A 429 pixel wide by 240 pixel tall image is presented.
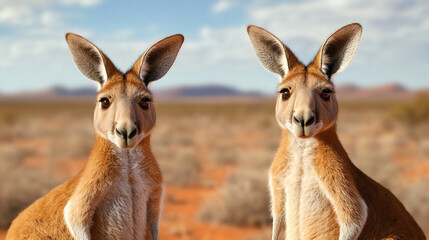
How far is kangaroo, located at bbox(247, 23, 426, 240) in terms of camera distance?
142 inches

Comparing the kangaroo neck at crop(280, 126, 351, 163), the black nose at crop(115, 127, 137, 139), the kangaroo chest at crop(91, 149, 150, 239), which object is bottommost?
the kangaroo chest at crop(91, 149, 150, 239)

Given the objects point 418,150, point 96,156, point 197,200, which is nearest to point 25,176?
point 197,200

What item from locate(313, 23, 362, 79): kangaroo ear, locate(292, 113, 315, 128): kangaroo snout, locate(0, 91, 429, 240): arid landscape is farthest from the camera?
locate(0, 91, 429, 240): arid landscape

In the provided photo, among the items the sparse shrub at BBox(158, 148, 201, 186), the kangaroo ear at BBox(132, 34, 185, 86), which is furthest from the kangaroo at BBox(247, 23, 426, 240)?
the sparse shrub at BBox(158, 148, 201, 186)

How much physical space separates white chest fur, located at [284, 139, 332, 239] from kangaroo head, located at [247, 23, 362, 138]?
0.22m

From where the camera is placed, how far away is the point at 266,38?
3961 millimetres

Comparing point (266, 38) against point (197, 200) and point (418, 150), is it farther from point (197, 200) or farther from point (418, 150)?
point (418, 150)

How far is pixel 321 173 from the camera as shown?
3709mm

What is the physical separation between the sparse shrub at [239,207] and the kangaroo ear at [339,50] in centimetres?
731

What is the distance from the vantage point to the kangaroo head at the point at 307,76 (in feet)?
11.8

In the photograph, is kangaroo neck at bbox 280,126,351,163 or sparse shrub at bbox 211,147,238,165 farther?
sparse shrub at bbox 211,147,238,165

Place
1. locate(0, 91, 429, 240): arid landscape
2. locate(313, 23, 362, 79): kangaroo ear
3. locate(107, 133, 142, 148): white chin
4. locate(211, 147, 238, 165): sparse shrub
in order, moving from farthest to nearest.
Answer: locate(211, 147, 238, 165): sparse shrub
locate(0, 91, 429, 240): arid landscape
locate(313, 23, 362, 79): kangaroo ear
locate(107, 133, 142, 148): white chin

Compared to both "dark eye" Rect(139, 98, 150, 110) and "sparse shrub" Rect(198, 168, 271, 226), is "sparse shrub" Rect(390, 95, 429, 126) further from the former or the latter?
"dark eye" Rect(139, 98, 150, 110)

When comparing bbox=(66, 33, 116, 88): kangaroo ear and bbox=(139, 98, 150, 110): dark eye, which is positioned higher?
bbox=(66, 33, 116, 88): kangaroo ear
